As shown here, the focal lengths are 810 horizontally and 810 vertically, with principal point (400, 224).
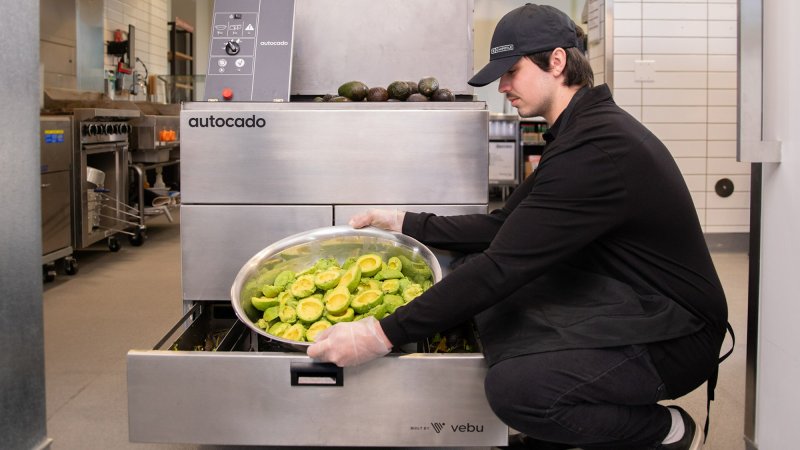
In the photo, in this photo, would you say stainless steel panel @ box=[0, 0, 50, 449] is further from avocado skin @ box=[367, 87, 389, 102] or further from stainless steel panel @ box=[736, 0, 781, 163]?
stainless steel panel @ box=[736, 0, 781, 163]

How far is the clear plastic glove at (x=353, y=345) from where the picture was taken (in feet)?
5.33

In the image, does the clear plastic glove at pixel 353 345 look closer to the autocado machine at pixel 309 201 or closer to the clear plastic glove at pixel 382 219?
the autocado machine at pixel 309 201

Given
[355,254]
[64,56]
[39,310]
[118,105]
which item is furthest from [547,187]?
A: [64,56]

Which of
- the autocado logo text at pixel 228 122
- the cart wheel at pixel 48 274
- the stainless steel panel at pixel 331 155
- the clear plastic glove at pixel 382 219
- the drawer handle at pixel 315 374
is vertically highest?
the autocado logo text at pixel 228 122

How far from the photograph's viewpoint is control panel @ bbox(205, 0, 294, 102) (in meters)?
2.43

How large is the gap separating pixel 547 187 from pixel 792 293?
2.04 feet

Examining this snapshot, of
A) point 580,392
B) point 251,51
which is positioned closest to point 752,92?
point 580,392

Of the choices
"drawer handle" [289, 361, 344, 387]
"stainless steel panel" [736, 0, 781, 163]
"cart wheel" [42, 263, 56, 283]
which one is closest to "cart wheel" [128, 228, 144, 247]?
"cart wheel" [42, 263, 56, 283]

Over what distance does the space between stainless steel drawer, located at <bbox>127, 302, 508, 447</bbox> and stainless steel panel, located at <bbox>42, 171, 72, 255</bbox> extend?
3.07 m

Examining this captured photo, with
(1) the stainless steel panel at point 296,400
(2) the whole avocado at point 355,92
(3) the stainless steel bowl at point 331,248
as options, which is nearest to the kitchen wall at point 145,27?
(2) the whole avocado at point 355,92

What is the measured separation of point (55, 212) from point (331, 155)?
3039 mm

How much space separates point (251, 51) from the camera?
248 cm

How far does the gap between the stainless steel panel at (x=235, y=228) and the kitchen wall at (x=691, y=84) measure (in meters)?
3.91

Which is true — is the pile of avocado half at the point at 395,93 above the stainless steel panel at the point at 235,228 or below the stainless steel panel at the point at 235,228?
above
